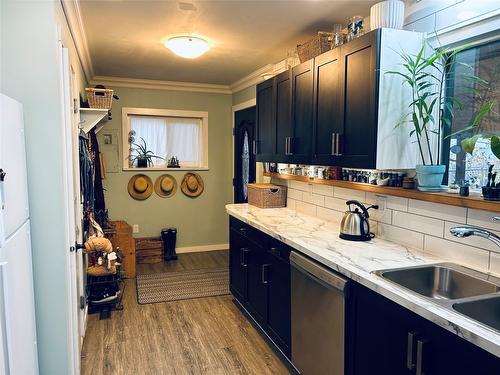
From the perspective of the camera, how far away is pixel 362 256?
1.98 metres

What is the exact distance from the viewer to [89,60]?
382 centimetres

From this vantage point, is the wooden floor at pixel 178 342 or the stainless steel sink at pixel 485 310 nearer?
the stainless steel sink at pixel 485 310

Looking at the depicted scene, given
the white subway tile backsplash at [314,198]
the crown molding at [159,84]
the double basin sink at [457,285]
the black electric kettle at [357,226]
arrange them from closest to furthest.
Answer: the double basin sink at [457,285] → the black electric kettle at [357,226] → the white subway tile backsplash at [314,198] → the crown molding at [159,84]

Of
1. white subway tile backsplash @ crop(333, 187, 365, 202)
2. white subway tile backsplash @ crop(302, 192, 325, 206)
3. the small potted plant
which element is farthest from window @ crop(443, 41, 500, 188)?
the small potted plant

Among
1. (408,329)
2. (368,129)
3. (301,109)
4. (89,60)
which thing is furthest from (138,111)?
(408,329)

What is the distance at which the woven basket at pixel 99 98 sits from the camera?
3.42 m

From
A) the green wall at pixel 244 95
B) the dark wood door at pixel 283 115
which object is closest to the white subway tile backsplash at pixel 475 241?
the dark wood door at pixel 283 115

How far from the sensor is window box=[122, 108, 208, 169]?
16.4 ft

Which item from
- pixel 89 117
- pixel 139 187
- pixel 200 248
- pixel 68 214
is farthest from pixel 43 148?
pixel 200 248

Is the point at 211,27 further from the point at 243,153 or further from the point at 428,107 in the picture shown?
the point at 243,153

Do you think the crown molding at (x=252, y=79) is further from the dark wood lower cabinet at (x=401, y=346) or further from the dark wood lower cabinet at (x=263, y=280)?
the dark wood lower cabinet at (x=401, y=346)

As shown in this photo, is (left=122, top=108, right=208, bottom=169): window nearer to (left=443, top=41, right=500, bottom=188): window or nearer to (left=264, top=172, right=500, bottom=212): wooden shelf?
(left=264, top=172, right=500, bottom=212): wooden shelf

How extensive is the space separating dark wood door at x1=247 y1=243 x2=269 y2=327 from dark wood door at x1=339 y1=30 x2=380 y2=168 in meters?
0.99

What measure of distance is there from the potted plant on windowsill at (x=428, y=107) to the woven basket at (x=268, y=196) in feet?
5.28
